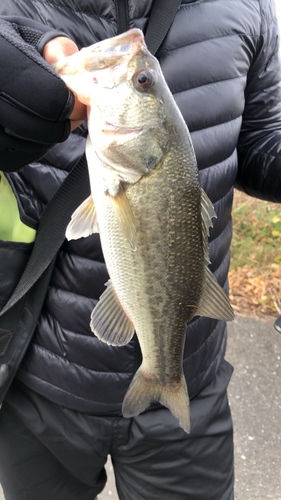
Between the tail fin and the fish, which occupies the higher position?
the fish

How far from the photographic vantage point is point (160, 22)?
136cm

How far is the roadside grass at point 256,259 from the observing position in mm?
3629

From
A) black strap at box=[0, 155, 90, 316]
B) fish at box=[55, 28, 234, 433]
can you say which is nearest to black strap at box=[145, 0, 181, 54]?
fish at box=[55, 28, 234, 433]

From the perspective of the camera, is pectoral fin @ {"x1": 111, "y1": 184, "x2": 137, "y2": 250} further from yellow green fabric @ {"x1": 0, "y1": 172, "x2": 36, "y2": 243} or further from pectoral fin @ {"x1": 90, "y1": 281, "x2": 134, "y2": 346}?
yellow green fabric @ {"x1": 0, "y1": 172, "x2": 36, "y2": 243}

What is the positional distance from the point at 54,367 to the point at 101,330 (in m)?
0.38

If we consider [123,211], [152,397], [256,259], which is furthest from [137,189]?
[256,259]

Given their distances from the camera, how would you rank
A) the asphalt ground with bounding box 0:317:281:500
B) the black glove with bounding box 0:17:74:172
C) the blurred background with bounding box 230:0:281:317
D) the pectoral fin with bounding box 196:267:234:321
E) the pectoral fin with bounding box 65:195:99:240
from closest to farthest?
1. the black glove with bounding box 0:17:74:172
2. the pectoral fin with bounding box 65:195:99:240
3. the pectoral fin with bounding box 196:267:234:321
4. the asphalt ground with bounding box 0:317:281:500
5. the blurred background with bounding box 230:0:281:317

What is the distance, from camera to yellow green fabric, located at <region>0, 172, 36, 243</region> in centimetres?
140

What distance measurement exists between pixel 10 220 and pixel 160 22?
724 mm

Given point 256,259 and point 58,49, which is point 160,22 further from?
point 256,259

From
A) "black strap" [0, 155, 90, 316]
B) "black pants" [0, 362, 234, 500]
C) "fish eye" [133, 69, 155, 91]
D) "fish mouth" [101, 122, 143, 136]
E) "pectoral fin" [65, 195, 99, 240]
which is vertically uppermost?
"fish eye" [133, 69, 155, 91]

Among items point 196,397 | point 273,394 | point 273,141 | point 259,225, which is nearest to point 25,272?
point 196,397

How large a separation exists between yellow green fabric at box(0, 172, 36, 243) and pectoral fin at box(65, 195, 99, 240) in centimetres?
29

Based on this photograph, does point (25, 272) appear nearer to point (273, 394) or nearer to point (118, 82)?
point (118, 82)
